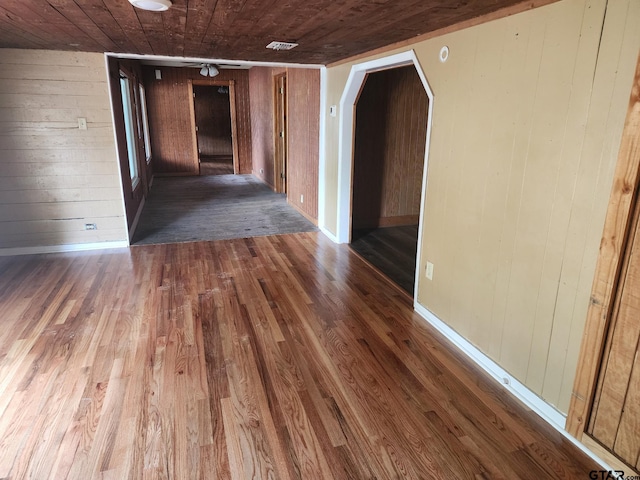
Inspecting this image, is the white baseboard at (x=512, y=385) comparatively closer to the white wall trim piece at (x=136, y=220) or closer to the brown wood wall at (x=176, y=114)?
the white wall trim piece at (x=136, y=220)

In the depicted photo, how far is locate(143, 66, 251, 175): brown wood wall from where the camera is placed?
887 centimetres

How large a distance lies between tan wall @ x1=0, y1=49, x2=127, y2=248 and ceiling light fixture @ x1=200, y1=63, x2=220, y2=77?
4.40 meters

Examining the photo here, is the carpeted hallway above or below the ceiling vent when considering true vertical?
below

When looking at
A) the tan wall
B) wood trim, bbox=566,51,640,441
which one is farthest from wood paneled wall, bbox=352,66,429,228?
wood trim, bbox=566,51,640,441

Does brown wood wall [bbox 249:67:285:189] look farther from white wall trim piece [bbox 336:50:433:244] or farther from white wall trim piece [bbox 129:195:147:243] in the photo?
white wall trim piece [bbox 336:50:433:244]

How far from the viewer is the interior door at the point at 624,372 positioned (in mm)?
1598

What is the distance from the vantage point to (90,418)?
2.00 metres

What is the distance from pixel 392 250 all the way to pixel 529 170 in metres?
2.64

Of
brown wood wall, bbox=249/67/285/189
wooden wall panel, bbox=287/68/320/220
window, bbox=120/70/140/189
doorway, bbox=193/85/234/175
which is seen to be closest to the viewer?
wooden wall panel, bbox=287/68/320/220

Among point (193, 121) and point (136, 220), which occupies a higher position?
point (193, 121)

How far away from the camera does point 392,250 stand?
463cm

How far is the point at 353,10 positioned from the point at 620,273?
1833 millimetres

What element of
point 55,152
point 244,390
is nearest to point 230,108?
point 55,152

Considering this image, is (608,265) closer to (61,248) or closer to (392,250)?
(392,250)
